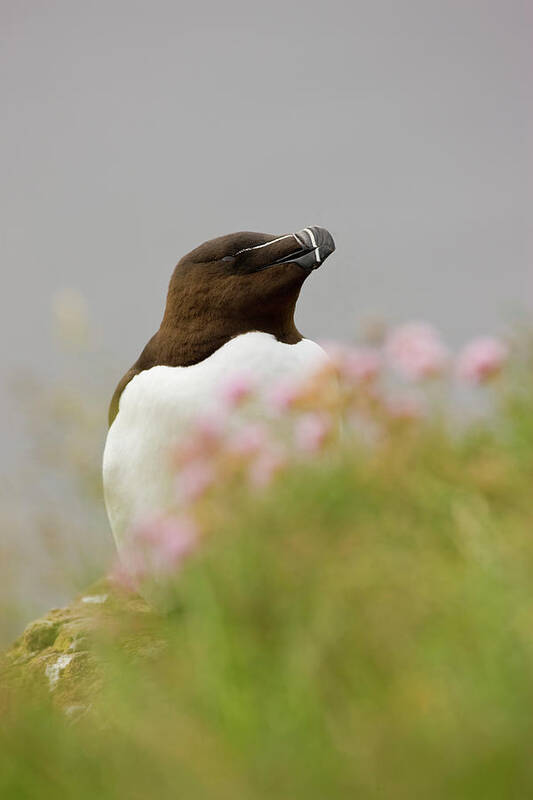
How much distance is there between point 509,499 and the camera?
2924 mm

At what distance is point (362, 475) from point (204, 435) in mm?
455

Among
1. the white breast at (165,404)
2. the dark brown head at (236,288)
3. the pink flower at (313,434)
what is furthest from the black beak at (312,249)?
the pink flower at (313,434)

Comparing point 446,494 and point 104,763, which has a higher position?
point 446,494

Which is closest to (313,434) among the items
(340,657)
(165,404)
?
(340,657)

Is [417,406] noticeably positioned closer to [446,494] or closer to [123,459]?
[446,494]

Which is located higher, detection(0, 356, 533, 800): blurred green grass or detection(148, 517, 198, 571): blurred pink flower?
detection(148, 517, 198, 571): blurred pink flower

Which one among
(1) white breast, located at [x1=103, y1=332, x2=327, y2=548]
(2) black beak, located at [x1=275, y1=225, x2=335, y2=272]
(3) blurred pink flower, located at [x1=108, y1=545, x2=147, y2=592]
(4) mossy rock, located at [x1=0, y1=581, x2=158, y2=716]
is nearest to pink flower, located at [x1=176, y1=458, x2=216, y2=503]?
(4) mossy rock, located at [x1=0, y1=581, x2=158, y2=716]

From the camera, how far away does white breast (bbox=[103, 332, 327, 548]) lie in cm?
467

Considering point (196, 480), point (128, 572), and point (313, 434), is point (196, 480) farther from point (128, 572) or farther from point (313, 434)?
point (128, 572)

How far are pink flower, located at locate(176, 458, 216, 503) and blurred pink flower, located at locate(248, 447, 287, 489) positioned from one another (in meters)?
0.11

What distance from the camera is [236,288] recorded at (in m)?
4.82

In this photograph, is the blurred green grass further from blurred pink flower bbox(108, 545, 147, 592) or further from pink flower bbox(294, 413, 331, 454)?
blurred pink flower bbox(108, 545, 147, 592)

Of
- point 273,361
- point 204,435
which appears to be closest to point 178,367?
point 273,361

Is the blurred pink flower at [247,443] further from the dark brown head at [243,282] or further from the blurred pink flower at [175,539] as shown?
the dark brown head at [243,282]
